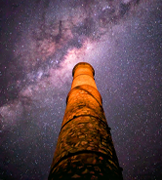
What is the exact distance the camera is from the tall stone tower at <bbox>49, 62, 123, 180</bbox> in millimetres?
1229

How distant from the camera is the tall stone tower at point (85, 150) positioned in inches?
48.4

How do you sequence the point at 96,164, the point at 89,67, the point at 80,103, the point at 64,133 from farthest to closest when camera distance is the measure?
the point at 89,67, the point at 80,103, the point at 64,133, the point at 96,164

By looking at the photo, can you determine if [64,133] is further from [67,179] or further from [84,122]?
[67,179]

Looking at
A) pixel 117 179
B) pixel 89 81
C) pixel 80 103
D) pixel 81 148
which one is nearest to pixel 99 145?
pixel 81 148

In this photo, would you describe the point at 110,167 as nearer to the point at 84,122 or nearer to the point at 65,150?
the point at 65,150

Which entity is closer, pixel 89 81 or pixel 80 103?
pixel 80 103

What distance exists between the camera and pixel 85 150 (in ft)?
4.75

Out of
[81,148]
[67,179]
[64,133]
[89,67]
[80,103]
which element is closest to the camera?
[67,179]

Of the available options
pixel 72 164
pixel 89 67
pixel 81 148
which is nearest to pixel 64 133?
pixel 81 148

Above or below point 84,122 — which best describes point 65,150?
below

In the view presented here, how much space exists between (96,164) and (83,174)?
0.17m

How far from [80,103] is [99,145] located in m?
1.00

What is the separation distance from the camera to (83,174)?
1.18m

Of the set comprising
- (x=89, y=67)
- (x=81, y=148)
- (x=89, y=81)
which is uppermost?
(x=89, y=67)
